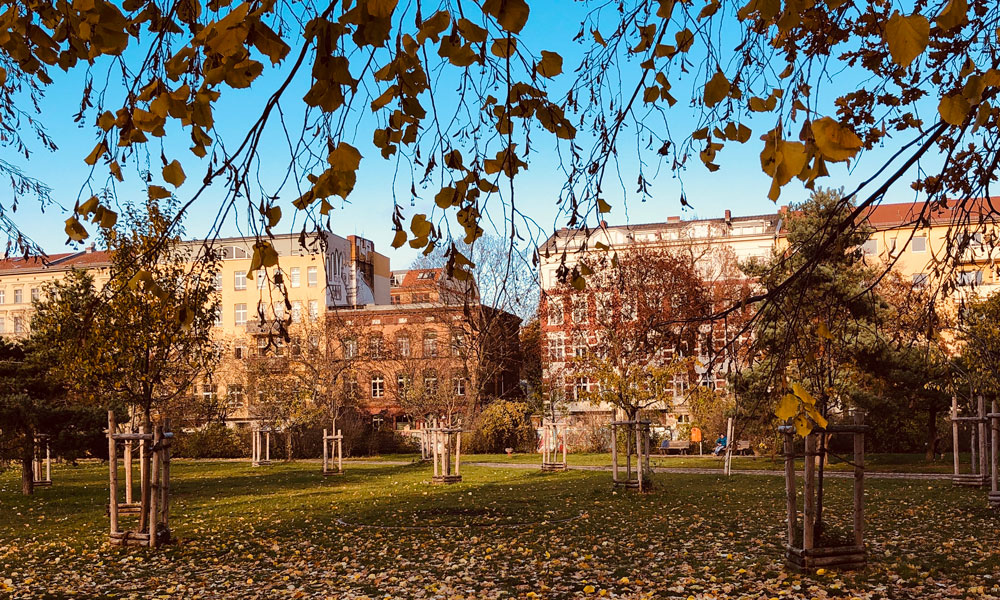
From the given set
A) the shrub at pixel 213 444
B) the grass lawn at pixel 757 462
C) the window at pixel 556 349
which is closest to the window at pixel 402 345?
the grass lawn at pixel 757 462

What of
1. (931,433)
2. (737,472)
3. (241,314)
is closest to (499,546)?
(737,472)

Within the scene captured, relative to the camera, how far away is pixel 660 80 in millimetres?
4449

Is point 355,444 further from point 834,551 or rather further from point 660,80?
point 660,80

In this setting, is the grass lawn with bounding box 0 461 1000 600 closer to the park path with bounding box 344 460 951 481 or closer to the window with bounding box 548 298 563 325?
the park path with bounding box 344 460 951 481

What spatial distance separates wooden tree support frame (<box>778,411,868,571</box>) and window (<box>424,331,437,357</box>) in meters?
36.8

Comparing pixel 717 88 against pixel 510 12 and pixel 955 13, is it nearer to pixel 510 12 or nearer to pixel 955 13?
pixel 955 13

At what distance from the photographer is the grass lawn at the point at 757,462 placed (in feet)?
89.8

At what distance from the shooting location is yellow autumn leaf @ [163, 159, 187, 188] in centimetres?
315

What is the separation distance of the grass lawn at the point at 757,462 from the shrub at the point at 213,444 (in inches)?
339

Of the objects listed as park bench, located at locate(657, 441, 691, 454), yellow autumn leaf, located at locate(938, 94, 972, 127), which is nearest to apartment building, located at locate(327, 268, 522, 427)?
park bench, located at locate(657, 441, 691, 454)

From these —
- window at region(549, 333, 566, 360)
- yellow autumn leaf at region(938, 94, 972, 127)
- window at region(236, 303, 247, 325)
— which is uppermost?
window at region(236, 303, 247, 325)

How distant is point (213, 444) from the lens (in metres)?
44.8

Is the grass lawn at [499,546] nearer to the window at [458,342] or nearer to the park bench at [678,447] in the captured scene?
the park bench at [678,447]

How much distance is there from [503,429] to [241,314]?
86.3ft
